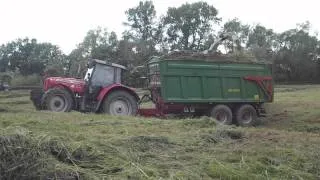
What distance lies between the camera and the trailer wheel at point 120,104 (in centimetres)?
1611

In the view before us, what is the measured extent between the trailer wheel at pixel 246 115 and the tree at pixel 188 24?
145 ft

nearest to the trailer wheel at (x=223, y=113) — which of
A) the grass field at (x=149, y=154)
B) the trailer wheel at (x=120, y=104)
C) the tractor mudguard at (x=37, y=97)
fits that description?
the trailer wheel at (x=120, y=104)

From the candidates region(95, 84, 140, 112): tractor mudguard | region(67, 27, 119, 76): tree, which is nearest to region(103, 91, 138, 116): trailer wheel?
region(95, 84, 140, 112): tractor mudguard

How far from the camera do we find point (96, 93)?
16.3 m

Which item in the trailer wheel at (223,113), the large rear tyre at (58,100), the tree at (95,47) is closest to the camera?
the large rear tyre at (58,100)

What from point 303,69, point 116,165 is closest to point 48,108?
point 116,165

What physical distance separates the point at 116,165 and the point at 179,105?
11783 millimetres

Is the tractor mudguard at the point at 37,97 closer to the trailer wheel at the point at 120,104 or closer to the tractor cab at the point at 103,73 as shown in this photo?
the tractor cab at the point at 103,73

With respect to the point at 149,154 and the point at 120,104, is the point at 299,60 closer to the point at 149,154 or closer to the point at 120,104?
the point at 120,104

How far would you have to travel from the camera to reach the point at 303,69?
183 feet

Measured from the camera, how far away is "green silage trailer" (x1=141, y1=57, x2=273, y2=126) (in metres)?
17.1

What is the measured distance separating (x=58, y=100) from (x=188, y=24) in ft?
157

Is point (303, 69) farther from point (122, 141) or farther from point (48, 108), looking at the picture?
point (122, 141)

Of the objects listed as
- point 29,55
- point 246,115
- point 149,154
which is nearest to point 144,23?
point 29,55
